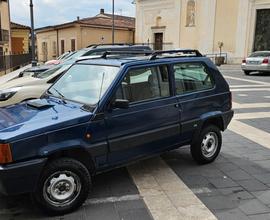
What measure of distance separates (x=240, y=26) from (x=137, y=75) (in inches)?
1124

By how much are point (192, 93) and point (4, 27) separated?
2417 centimetres

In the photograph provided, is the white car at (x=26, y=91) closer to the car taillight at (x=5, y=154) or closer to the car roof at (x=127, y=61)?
the car roof at (x=127, y=61)

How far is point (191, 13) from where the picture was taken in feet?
115

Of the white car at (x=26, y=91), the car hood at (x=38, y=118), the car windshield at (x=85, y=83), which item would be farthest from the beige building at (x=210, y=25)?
the car hood at (x=38, y=118)

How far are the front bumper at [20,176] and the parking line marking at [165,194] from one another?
131 cm

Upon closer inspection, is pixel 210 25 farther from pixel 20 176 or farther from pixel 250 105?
pixel 20 176

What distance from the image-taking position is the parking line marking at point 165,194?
12.6 feet

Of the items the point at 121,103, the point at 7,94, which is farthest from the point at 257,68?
the point at 121,103

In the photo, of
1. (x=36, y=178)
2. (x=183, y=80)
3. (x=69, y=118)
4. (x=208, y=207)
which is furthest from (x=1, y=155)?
(x=183, y=80)

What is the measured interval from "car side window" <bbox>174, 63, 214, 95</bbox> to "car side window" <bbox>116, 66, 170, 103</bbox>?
0.22 metres

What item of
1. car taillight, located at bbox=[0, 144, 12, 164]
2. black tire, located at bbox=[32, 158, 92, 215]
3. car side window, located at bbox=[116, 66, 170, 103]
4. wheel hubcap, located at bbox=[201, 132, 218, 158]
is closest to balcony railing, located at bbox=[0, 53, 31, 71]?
wheel hubcap, located at bbox=[201, 132, 218, 158]

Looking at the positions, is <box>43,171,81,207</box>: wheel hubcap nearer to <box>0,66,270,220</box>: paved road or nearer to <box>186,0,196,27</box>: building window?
<box>0,66,270,220</box>: paved road

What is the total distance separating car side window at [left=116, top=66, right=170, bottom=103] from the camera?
4.28 meters

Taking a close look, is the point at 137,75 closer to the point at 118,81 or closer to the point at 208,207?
the point at 118,81
